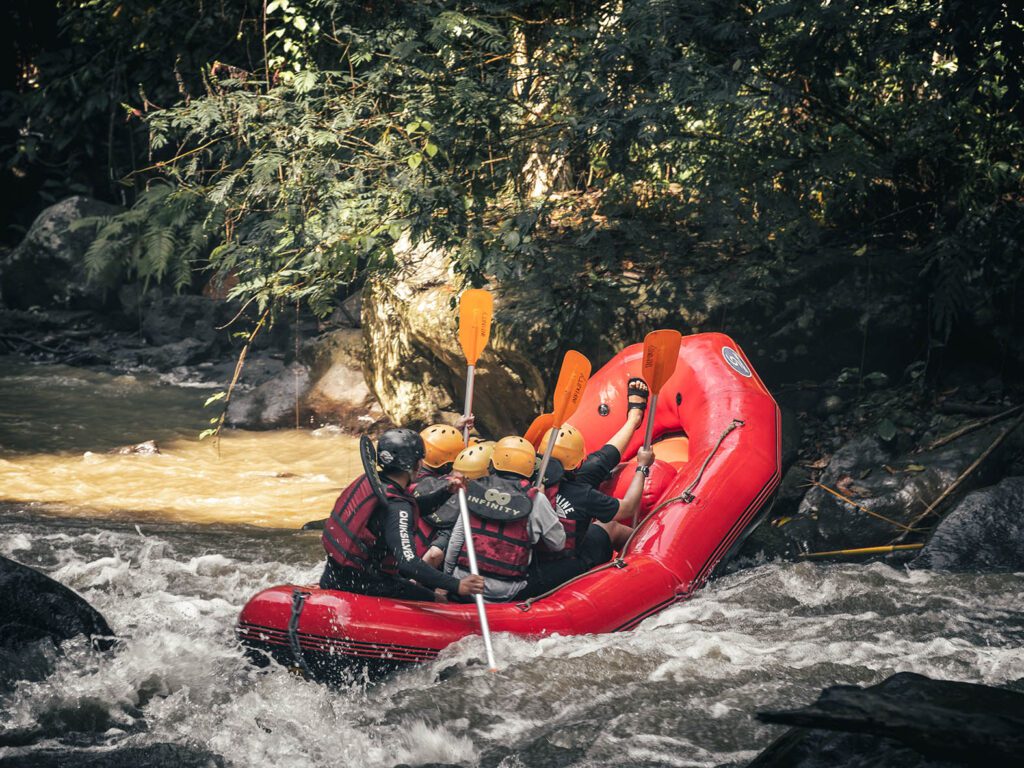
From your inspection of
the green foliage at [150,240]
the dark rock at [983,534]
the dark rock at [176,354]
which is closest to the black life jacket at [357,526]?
the dark rock at [983,534]

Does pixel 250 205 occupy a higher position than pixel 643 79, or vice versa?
pixel 643 79

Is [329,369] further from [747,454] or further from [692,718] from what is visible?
[692,718]

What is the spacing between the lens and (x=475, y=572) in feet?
12.6

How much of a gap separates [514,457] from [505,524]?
268mm

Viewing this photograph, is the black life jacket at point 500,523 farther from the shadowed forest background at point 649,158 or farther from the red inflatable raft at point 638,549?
the shadowed forest background at point 649,158

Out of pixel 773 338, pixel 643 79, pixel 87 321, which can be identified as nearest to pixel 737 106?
pixel 643 79

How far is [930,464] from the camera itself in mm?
5309

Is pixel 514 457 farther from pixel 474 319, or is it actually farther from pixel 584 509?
pixel 474 319

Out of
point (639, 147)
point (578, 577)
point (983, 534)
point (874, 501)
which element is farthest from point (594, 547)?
point (639, 147)

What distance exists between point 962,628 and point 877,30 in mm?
3000

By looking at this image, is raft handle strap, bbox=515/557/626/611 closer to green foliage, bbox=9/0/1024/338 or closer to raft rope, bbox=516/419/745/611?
raft rope, bbox=516/419/745/611

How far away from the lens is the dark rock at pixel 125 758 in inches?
116

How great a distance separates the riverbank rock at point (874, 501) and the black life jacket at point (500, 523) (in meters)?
1.62

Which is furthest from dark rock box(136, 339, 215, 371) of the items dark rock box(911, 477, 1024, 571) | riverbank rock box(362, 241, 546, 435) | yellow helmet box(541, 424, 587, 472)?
dark rock box(911, 477, 1024, 571)
